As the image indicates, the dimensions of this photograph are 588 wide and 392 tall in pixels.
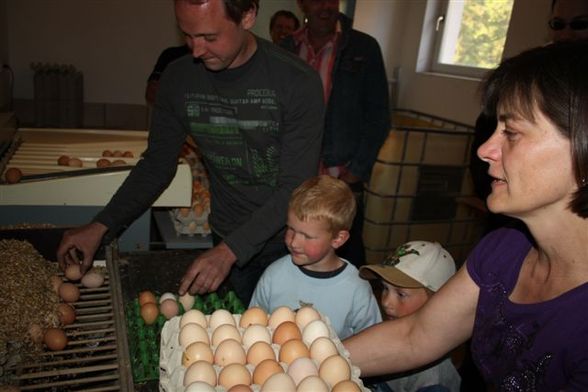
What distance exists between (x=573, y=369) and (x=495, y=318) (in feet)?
0.53

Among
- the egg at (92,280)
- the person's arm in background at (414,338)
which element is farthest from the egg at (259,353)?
the egg at (92,280)

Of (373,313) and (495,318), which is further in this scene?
(373,313)

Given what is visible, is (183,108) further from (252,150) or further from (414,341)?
(414,341)

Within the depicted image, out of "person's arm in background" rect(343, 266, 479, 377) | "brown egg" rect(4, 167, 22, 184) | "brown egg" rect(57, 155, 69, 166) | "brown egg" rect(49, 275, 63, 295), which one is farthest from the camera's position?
"brown egg" rect(57, 155, 69, 166)

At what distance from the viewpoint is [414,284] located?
1.36m

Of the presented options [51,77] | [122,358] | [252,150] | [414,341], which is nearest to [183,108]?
[252,150]

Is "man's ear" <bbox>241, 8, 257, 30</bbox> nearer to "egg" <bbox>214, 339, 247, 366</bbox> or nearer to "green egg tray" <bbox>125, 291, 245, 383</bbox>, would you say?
"green egg tray" <bbox>125, 291, 245, 383</bbox>

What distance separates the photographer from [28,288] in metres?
1.17

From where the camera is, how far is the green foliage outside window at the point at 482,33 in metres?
3.38

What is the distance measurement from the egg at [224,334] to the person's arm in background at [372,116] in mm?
1442

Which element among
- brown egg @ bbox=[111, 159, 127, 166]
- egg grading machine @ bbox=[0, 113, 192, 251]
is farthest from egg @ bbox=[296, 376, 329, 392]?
brown egg @ bbox=[111, 159, 127, 166]

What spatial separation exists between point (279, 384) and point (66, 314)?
2.03 feet

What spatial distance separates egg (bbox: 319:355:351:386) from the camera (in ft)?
2.81

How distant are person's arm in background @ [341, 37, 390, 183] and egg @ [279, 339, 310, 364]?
4.78 feet
